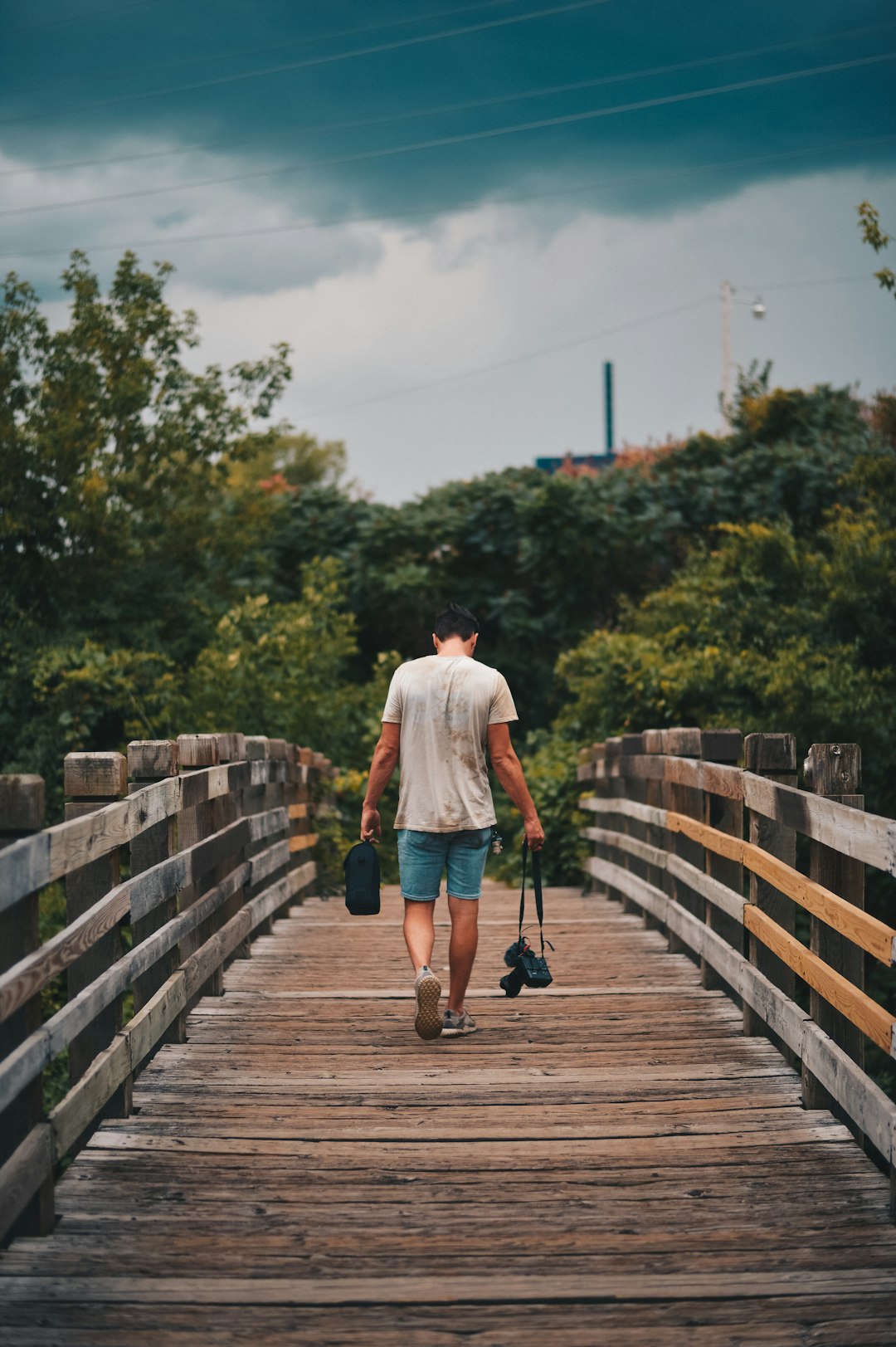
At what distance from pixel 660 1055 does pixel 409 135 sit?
2391 centimetres

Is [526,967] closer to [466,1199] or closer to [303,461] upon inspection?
[466,1199]

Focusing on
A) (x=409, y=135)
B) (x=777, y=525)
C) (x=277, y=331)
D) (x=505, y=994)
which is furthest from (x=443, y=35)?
(x=505, y=994)

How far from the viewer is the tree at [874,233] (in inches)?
458

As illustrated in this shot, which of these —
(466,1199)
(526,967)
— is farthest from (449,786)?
(466,1199)

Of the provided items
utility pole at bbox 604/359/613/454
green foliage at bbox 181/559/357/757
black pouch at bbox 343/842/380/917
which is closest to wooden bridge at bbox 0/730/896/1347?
black pouch at bbox 343/842/380/917

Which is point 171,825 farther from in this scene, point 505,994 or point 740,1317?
point 740,1317

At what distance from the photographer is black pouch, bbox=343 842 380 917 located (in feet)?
19.7

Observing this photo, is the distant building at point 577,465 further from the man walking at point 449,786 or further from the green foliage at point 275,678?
the man walking at point 449,786

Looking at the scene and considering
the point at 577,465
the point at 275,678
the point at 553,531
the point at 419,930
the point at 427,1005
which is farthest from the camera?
the point at 577,465

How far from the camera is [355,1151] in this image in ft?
14.2

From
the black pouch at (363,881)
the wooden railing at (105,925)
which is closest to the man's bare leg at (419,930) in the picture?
the black pouch at (363,881)

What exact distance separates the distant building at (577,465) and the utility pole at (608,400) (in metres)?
11.2

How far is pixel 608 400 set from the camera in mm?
57656

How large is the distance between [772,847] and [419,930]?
151 cm
